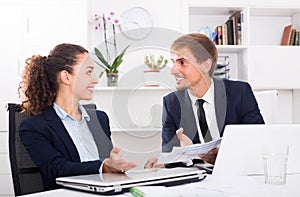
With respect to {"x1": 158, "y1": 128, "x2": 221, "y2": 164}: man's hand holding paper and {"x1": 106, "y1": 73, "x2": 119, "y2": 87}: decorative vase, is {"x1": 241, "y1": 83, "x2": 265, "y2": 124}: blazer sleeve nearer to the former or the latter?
{"x1": 158, "y1": 128, "x2": 221, "y2": 164}: man's hand holding paper

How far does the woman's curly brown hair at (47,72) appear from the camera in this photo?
5.65 feet

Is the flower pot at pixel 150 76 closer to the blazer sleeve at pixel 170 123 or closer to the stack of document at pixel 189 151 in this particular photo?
the blazer sleeve at pixel 170 123

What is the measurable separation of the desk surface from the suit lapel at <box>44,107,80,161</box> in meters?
0.59

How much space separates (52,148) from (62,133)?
11 cm

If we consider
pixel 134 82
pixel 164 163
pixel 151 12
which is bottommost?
pixel 164 163

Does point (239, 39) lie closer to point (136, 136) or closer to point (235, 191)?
point (136, 136)

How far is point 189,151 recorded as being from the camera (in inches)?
51.3

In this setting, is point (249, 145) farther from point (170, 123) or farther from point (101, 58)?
point (101, 58)

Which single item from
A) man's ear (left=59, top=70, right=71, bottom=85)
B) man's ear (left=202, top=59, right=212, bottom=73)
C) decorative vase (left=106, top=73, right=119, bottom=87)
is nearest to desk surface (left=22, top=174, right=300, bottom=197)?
man's ear (left=59, top=70, right=71, bottom=85)

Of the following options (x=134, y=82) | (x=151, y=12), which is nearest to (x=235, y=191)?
(x=134, y=82)

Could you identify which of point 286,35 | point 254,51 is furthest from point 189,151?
point 286,35

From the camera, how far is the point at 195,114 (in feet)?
6.23

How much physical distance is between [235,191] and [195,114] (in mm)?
957

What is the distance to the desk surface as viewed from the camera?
94 centimetres
